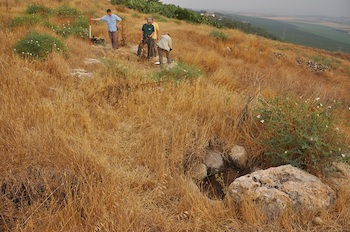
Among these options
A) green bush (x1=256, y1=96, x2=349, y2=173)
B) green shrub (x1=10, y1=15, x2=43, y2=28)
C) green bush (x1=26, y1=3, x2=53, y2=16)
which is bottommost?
green bush (x1=256, y1=96, x2=349, y2=173)

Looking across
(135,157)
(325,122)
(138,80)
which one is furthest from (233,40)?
(135,157)

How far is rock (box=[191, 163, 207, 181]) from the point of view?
3232 millimetres

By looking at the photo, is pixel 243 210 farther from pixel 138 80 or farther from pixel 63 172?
pixel 138 80

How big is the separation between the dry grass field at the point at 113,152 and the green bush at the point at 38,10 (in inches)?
258

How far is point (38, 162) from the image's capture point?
2.48 metres

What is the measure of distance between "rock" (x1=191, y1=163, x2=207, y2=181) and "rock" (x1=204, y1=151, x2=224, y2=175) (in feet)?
0.43

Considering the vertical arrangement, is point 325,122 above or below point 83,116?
above

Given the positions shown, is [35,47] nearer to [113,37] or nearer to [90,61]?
[90,61]

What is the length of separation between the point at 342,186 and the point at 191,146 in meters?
1.89

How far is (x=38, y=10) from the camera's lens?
11219 mm

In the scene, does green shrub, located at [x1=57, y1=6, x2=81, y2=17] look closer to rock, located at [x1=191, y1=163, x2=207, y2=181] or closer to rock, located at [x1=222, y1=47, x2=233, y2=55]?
rock, located at [x1=222, y1=47, x2=233, y2=55]

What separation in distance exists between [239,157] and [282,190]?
105 centimetres

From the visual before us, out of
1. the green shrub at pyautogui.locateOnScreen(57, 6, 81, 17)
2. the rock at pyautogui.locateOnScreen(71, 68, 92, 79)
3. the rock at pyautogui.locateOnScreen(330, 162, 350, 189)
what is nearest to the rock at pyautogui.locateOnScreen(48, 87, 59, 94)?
the rock at pyautogui.locateOnScreen(71, 68, 92, 79)

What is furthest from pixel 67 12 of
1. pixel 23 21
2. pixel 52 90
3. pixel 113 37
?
pixel 52 90
